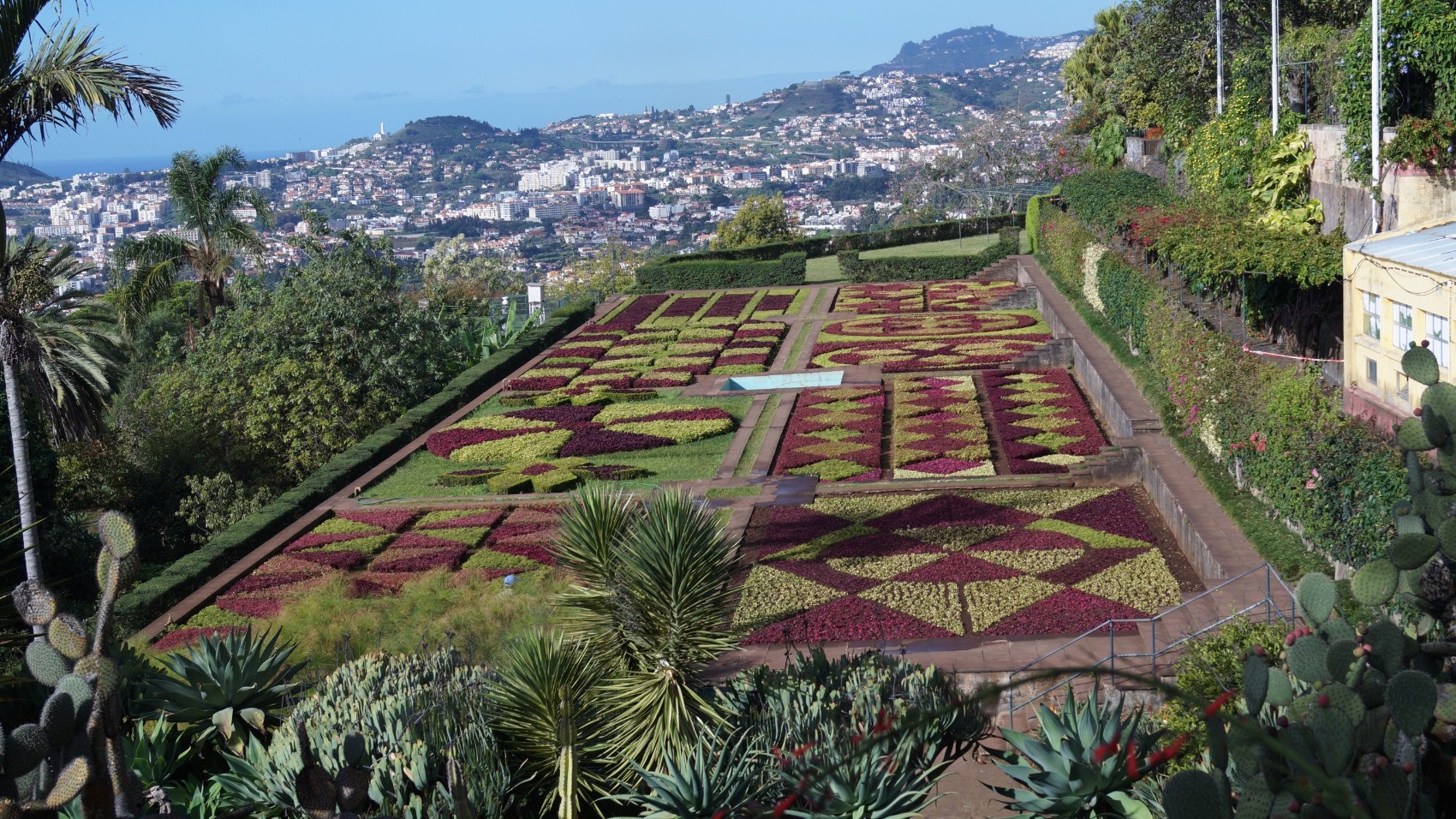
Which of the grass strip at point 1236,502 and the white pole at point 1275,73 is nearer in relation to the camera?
the grass strip at point 1236,502

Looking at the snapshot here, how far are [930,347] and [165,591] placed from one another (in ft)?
62.1

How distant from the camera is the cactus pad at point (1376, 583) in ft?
17.9

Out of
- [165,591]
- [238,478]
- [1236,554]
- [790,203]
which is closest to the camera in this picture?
[1236,554]

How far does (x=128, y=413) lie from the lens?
2712cm

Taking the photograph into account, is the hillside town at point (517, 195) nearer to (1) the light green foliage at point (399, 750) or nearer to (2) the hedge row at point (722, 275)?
(2) the hedge row at point (722, 275)

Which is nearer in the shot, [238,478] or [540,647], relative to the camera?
[540,647]

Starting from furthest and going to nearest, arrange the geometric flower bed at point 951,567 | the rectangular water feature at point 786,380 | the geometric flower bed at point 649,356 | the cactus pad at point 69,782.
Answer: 1. the geometric flower bed at point 649,356
2. the rectangular water feature at point 786,380
3. the geometric flower bed at point 951,567
4. the cactus pad at point 69,782

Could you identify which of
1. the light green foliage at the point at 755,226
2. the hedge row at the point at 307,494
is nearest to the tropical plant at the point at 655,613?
the hedge row at the point at 307,494

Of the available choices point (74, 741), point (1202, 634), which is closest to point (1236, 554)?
point (1202, 634)

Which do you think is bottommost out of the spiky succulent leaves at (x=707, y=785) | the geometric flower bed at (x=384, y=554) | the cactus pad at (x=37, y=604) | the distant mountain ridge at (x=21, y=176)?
the geometric flower bed at (x=384, y=554)

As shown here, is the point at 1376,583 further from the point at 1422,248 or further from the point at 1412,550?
the point at 1422,248

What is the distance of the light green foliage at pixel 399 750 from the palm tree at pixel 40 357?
97.4 inches

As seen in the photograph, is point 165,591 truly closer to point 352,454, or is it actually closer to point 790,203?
point 352,454

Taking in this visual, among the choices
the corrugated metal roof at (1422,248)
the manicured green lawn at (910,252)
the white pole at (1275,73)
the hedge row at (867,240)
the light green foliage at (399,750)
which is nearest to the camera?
the light green foliage at (399,750)
